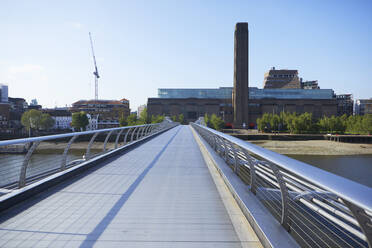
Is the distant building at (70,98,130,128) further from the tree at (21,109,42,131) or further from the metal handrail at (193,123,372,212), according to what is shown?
the metal handrail at (193,123,372,212)

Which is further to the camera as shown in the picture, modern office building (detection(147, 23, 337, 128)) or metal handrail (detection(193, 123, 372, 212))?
modern office building (detection(147, 23, 337, 128))

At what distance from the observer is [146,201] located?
11.8 feet

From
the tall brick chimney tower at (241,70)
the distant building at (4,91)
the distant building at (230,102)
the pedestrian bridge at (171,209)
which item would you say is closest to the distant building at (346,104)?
the distant building at (230,102)

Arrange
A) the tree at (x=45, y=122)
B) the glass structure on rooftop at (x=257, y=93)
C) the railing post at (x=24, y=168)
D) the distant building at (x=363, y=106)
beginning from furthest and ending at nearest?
the distant building at (x=363, y=106) → the glass structure on rooftop at (x=257, y=93) → the tree at (x=45, y=122) → the railing post at (x=24, y=168)

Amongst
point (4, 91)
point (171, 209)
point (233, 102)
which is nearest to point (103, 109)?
point (4, 91)

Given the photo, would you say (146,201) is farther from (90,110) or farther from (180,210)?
(90,110)

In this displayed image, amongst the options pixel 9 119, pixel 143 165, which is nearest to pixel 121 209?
pixel 143 165

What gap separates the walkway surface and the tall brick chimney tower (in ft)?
227

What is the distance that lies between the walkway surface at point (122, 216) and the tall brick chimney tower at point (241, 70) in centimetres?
6905

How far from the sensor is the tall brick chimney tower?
2756 inches

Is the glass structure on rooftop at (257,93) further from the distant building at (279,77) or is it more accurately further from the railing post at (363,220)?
the railing post at (363,220)

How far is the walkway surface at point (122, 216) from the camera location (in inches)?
97.1

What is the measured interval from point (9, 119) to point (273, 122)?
80.7 m

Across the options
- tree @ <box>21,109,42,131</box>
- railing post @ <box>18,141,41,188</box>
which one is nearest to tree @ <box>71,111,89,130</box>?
tree @ <box>21,109,42,131</box>
